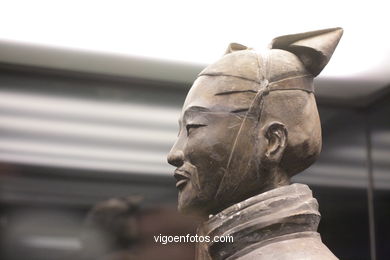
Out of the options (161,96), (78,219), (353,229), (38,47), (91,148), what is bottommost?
(353,229)

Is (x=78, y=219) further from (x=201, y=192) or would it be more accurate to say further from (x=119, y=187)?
(x=201, y=192)

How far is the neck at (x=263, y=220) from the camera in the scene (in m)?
1.66

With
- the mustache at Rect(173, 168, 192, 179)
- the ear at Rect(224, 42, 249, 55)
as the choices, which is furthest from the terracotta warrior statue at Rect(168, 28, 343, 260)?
the ear at Rect(224, 42, 249, 55)

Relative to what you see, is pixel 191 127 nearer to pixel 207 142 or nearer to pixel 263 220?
pixel 207 142

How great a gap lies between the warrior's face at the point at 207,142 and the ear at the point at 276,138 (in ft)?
0.27

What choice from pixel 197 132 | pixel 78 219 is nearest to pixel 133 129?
pixel 78 219

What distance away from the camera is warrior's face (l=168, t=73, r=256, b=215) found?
1.74m

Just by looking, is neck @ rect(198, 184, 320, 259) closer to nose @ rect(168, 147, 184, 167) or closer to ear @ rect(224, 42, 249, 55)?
nose @ rect(168, 147, 184, 167)

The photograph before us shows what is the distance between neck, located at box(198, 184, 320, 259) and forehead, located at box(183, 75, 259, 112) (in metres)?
0.25

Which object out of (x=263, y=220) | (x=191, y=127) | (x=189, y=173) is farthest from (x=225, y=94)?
(x=263, y=220)

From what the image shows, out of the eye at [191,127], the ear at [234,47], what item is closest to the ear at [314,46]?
the ear at [234,47]

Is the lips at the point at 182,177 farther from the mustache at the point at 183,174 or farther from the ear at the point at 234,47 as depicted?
the ear at the point at 234,47

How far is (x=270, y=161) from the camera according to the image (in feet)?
5.71

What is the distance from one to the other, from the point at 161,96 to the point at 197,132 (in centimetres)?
133
